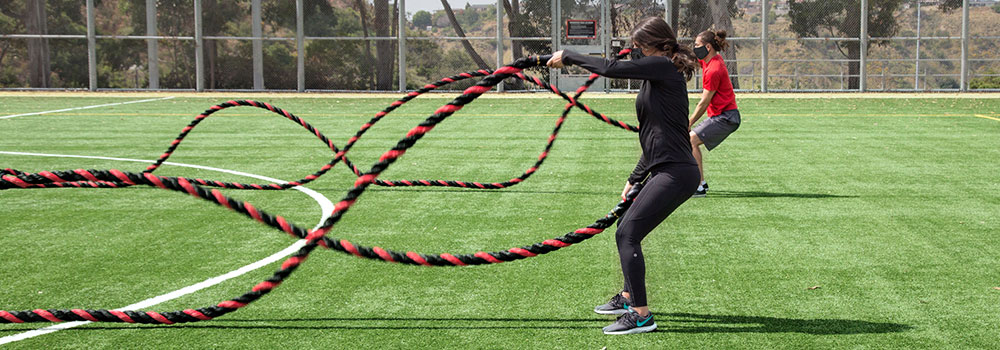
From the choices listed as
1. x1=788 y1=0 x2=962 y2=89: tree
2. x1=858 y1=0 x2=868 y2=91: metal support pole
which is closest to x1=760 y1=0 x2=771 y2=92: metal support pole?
x1=788 y1=0 x2=962 y2=89: tree

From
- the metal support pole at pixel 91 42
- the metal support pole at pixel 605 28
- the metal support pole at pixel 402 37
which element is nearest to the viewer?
the metal support pole at pixel 605 28

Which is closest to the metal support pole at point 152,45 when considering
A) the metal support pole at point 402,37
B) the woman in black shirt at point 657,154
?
the metal support pole at point 402,37

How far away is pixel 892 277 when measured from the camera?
7.44 m

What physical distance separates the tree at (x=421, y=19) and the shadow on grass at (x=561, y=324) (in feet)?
109

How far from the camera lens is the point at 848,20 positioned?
113 ft

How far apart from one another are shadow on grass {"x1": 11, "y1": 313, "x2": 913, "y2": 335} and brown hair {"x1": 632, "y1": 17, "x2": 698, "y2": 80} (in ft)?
5.16

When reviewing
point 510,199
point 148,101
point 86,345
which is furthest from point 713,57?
point 148,101

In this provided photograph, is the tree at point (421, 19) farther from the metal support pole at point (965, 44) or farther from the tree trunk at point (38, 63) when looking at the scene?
the metal support pole at point (965, 44)

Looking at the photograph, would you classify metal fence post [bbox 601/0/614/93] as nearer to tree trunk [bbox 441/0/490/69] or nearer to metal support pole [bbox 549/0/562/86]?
metal support pole [bbox 549/0/562/86]

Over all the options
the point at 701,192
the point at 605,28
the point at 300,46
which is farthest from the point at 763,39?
the point at 701,192

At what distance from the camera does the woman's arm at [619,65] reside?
224 inches

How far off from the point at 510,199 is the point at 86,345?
6.04 metres

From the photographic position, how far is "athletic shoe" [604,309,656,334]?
602cm

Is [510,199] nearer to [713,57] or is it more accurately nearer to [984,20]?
[713,57]
